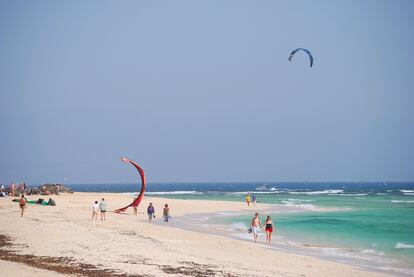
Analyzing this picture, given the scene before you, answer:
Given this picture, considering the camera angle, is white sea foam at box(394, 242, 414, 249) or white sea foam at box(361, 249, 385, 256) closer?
white sea foam at box(361, 249, 385, 256)

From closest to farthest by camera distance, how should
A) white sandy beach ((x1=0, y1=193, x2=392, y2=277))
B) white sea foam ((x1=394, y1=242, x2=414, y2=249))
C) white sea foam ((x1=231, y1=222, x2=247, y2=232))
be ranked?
white sandy beach ((x1=0, y1=193, x2=392, y2=277)) < white sea foam ((x1=394, y1=242, x2=414, y2=249)) < white sea foam ((x1=231, y1=222, x2=247, y2=232))

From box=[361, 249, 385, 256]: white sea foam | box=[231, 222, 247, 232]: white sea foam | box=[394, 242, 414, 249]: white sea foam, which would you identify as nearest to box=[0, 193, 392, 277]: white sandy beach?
box=[361, 249, 385, 256]: white sea foam

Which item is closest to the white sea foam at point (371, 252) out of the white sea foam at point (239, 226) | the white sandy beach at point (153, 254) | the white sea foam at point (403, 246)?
the white sea foam at point (403, 246)

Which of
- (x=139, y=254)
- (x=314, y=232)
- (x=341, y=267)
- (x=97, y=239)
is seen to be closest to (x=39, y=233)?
(x=97, y=239)

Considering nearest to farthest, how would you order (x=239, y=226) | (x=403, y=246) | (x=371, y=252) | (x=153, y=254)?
(x=153, y=254)
(x=371, y=252)
(x=403, y=246)
(x=239, y=226)

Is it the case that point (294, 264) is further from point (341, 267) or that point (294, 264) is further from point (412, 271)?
point (412, 271)

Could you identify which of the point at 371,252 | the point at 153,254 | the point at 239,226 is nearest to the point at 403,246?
the point at 371,252

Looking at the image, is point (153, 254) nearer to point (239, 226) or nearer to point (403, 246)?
point (403, 246)

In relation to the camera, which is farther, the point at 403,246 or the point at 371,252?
the point at 403,246

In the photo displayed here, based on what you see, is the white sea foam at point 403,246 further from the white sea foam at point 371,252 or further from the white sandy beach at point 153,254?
the white sandy beach at point 153,254

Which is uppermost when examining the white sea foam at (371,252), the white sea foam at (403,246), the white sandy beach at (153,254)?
the white sandy beach at (153,254)

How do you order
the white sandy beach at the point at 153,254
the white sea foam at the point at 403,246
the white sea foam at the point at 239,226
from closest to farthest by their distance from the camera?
the white sandy beach at the point at 153,254, the white sea foam at the point at 403,246, the white sea foam at the point at 239,226

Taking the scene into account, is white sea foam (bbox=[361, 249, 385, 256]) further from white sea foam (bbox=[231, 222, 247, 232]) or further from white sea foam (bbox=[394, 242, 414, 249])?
white sea foam (bbox=[231, 222, 247, 232])

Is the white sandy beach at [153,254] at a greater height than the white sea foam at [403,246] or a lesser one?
greater
